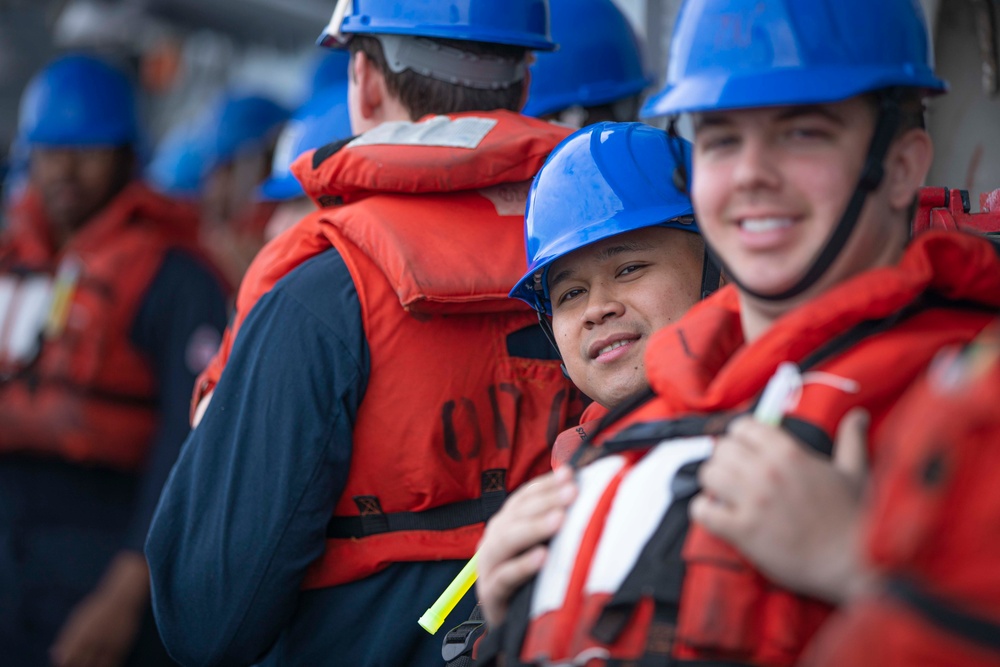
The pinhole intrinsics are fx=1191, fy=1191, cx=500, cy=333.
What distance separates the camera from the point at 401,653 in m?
2.54

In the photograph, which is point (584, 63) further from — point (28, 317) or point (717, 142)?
point (717, 142)

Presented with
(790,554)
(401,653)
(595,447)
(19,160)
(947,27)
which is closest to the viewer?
(790,554)

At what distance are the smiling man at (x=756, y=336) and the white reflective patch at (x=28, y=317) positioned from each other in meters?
3.39

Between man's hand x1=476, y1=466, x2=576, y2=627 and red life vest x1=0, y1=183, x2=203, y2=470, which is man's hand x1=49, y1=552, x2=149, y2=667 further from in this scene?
man's hand x1=476, y1=466, x2=576, y2=627

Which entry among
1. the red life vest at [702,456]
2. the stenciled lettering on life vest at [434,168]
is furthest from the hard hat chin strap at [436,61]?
the red life vest at [702,456]

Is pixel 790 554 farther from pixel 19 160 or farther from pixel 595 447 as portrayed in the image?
pixel 19 160

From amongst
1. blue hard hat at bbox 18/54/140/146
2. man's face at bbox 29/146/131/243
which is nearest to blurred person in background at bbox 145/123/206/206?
blue hard hat at bbox 18/54/140/146

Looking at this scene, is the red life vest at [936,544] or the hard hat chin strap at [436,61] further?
the hard hat chin strap at [436,61]

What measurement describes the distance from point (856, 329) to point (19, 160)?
5455mm

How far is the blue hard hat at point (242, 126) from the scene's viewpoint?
7.75 metres

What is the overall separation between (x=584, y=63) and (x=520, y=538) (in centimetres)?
266

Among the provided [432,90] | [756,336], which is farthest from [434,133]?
[756,336]

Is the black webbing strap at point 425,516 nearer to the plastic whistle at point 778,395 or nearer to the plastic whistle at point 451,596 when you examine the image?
the plastic whistle at point 451,596

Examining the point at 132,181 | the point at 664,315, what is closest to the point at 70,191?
the point at 132,181
